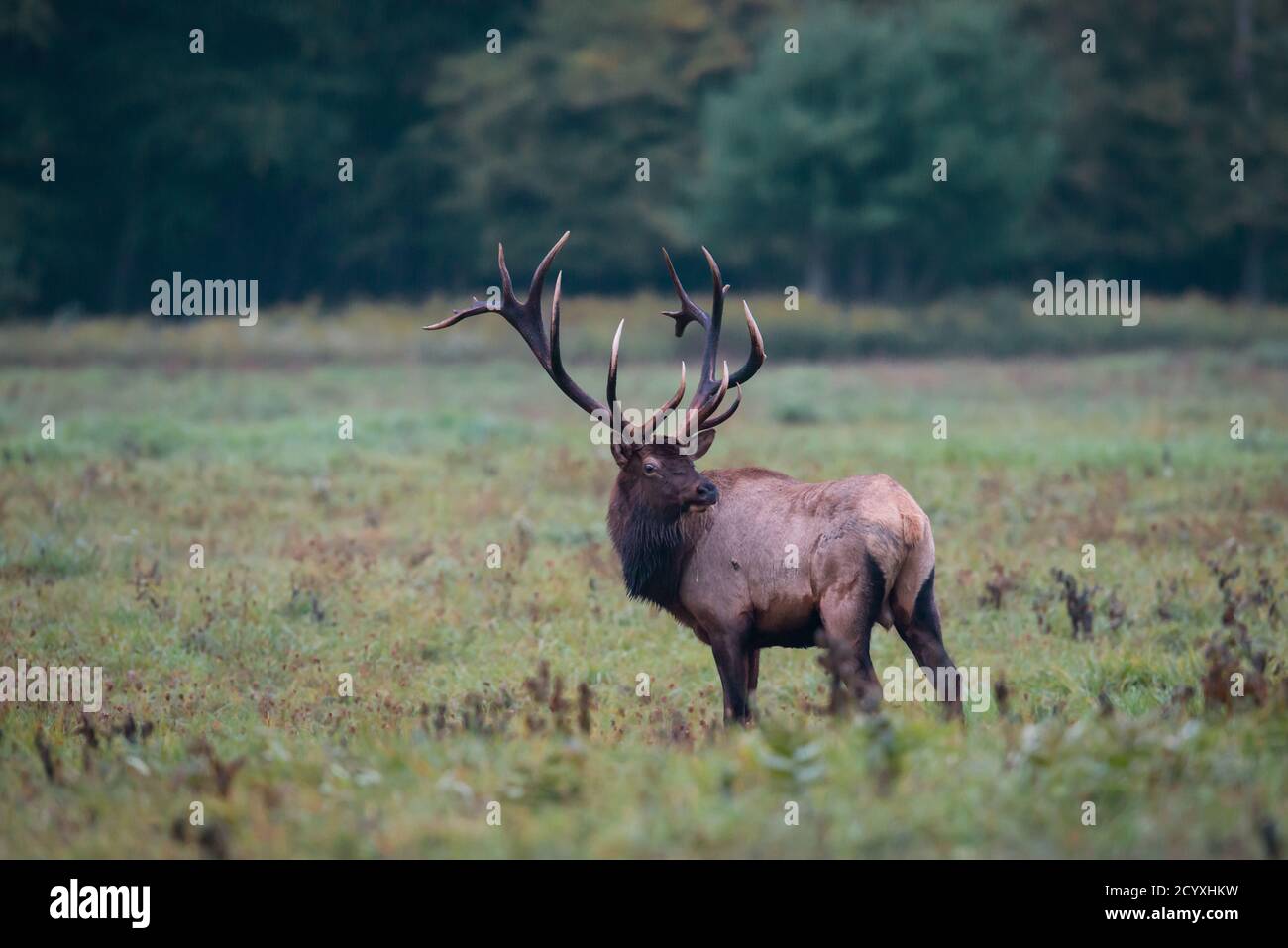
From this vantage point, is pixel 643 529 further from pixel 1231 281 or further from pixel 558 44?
pixel 1231 281

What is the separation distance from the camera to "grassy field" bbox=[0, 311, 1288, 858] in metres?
5.75

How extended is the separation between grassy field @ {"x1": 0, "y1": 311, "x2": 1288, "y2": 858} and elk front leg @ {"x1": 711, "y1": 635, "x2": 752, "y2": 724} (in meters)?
0.28

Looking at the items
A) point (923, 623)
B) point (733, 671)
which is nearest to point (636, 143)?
point (733, 671)

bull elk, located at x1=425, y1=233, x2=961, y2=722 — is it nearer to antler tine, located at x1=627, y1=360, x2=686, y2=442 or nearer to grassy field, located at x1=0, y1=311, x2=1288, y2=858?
antler tine, located at x1=627, y1=360, x2=686, y2=442

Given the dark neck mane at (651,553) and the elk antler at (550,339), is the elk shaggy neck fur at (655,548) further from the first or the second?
the elk antler at (550,339)

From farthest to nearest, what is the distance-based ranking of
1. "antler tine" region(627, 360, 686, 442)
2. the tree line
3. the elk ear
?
the tree line
the elk ear
"antler tine" region(627, 360, 686, 442)

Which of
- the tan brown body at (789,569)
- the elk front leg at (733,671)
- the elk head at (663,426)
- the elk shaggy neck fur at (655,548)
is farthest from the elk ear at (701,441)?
the elk front leg at (733,671)

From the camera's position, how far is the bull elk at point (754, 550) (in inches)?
319

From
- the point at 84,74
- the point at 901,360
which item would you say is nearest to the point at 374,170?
the point at 84,74

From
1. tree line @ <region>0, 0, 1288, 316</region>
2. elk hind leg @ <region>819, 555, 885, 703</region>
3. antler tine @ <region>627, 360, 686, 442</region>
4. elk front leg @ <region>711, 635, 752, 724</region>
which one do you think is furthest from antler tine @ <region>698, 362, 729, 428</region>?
tree line @ <region>0, 0, 1288, 316</region>

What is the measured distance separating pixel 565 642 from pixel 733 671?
2.37 metres
